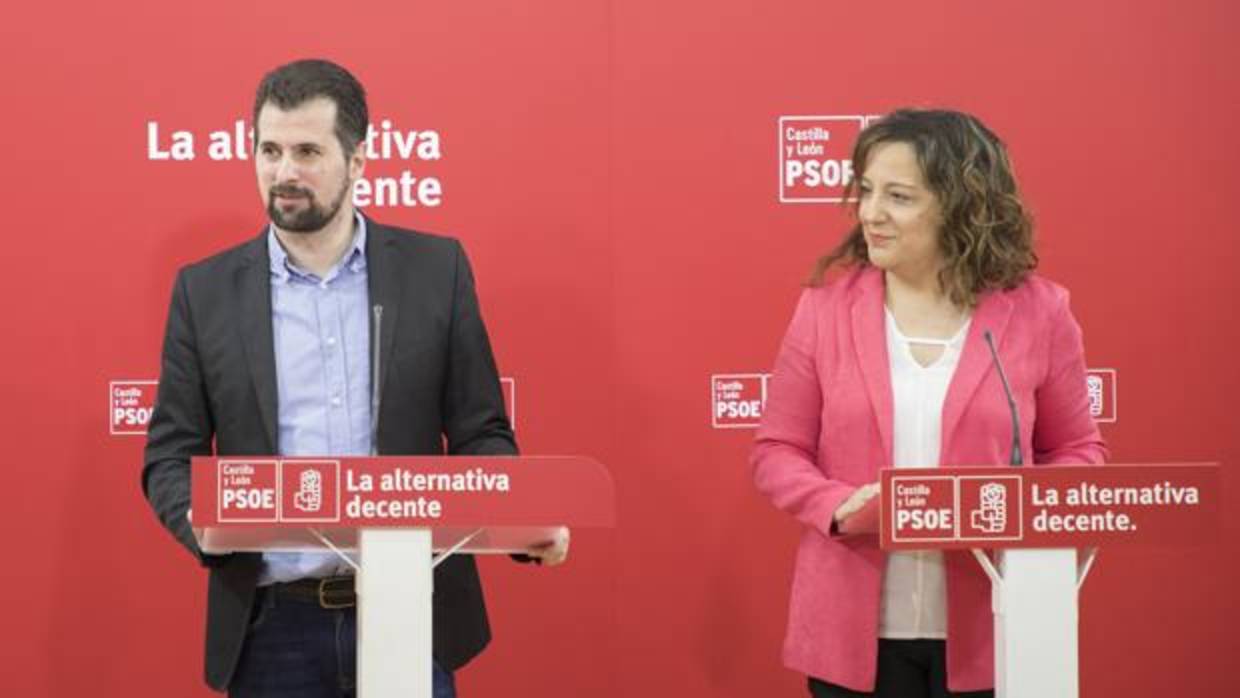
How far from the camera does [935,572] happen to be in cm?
243

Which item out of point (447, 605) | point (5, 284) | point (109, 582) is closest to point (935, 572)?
point (447, 605)

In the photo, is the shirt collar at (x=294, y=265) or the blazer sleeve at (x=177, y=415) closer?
the blazer sleeve at (x=177, y=415)

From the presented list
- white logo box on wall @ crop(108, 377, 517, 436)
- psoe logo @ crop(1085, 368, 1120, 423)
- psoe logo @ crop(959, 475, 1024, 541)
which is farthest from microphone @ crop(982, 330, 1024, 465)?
white logo box on wall @ crop(108, 377, 517, 436)

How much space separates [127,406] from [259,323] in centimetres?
108

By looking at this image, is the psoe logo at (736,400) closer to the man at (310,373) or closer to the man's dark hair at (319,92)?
the man at (310,373)

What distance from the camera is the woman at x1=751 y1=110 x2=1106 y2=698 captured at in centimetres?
241

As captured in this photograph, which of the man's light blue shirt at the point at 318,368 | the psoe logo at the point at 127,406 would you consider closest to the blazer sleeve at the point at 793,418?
the man's light blue shirt at the point at 318,368

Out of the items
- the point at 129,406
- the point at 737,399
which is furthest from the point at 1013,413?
the point at 129,406

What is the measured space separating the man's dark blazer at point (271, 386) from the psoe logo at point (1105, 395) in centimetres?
154

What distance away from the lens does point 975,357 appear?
248cm

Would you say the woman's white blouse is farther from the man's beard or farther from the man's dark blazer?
the man's beard

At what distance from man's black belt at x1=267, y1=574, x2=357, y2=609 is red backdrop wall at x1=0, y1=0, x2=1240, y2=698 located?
111cm

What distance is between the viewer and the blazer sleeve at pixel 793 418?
2.50m

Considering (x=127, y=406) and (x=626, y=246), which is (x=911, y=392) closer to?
(x=626, y=246)
